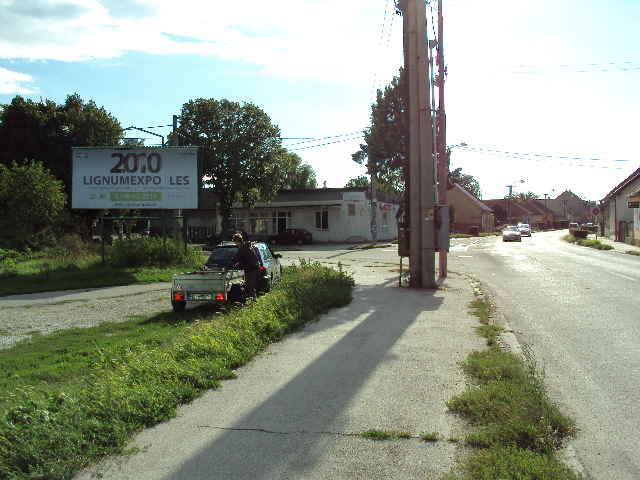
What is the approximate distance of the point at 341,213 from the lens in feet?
158

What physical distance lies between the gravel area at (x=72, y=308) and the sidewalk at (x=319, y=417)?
4.97 meters

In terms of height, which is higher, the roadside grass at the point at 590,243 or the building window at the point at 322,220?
the building window at the point at 322,220

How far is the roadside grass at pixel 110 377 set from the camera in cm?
388

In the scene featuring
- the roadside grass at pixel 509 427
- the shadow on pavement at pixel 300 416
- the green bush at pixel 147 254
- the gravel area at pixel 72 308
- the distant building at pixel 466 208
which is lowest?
the gravel area at pixel 72 308

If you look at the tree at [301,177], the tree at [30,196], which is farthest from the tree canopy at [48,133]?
the tree at [301,177]

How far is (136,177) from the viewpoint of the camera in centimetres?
2117

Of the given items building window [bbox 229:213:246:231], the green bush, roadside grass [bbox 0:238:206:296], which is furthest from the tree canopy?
building window [bbox 229:213:246:231]

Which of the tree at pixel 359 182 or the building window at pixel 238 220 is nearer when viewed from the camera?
the building window at pixel 238 220

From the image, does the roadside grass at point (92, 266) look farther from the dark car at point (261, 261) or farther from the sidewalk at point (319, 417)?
the sidewalk at point (319, 417)

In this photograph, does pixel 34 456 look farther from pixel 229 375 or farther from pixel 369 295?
pixel 369 295

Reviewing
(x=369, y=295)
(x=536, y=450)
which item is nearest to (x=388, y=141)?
(x=369, y=295)

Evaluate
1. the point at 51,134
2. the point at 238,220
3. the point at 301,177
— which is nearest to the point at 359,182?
the point at 301,177

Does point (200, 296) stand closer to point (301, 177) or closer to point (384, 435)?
point (384, 435)

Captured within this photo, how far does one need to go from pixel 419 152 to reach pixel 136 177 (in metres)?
11.8
